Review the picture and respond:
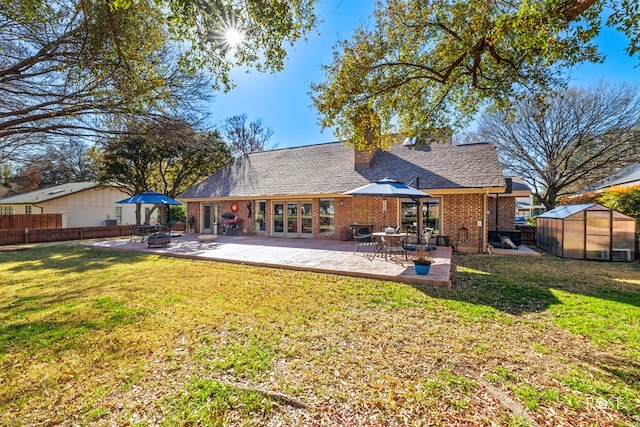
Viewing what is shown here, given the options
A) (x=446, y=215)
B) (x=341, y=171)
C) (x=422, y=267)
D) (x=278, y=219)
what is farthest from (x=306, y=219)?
(x=422, y=267)

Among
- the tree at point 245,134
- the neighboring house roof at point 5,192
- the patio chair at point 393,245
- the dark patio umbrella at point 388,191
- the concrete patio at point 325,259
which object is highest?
the tree at point 245,134

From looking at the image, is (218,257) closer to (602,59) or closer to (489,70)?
(489,70)

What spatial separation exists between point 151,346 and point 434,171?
12855 mm

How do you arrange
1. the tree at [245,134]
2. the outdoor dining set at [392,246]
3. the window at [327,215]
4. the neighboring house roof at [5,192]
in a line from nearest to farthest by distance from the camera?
the outdoor dining set at [392,246], the window at [327,215], the tree at [245,134], the neighboring house roof at [5,192]

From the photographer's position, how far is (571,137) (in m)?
20.5

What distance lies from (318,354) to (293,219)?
1235 cm

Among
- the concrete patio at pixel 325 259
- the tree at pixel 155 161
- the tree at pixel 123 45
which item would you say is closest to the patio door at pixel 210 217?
the tree at pixel 155 161

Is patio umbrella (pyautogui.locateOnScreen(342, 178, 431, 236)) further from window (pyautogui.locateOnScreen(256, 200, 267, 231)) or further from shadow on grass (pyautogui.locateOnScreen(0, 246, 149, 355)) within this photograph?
window (pyautogui.locateOnScreen(256, 200, 267, 231))

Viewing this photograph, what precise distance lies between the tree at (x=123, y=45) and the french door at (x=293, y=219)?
8.11m

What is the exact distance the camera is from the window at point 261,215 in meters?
16.9

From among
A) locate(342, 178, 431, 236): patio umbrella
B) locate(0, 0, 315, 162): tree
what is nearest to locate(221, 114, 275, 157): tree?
locate(0, 0, 315, 162): tree

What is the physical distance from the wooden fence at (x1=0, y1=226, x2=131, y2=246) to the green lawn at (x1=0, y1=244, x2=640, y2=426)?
12847mm

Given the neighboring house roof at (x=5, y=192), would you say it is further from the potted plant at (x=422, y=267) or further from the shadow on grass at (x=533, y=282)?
the shadow on grass at (x=533, y=282)

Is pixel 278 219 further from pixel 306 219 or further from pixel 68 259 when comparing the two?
pixel 68 259
